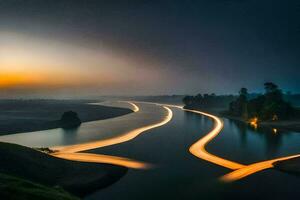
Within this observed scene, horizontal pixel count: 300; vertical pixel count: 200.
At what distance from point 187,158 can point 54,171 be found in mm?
32921

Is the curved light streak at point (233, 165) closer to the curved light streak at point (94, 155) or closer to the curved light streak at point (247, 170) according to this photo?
the curved light streak at point (247, 170)

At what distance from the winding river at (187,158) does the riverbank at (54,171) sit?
2731 mm

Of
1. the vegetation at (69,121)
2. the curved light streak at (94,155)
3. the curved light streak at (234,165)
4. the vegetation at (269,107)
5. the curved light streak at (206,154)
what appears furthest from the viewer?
the vegetation at (269,107)

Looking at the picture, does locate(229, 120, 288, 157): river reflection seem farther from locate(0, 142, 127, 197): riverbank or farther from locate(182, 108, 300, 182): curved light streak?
locate(0, 142, 127, 197): riverbank

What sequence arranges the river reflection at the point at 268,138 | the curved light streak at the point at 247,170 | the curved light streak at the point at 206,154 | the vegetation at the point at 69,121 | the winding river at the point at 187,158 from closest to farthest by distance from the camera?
1. the winding river at the point at 187,158
2. the curved light streak at the point at 247,170
3. the curved light streak at the point at 206,154
4. the river reflection at the point at 268,138
5. the vegetation at the point at 69,121

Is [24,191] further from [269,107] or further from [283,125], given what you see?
[269,107]

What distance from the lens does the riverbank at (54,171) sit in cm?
4903

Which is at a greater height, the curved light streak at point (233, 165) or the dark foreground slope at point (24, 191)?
the dark foreground slope at point (24, 191)

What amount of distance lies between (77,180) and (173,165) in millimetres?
22567

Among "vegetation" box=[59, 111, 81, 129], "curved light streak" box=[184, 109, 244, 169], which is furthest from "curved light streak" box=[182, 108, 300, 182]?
"vegetation" box=[59, 111, 81, 129]

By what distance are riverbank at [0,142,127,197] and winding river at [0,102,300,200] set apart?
2731mm

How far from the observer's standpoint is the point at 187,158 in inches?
2904

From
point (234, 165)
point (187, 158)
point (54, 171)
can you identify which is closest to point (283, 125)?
point (187, 158)

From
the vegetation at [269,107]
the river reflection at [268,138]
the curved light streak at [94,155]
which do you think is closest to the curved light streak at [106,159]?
the curved light streak at [94,155]
